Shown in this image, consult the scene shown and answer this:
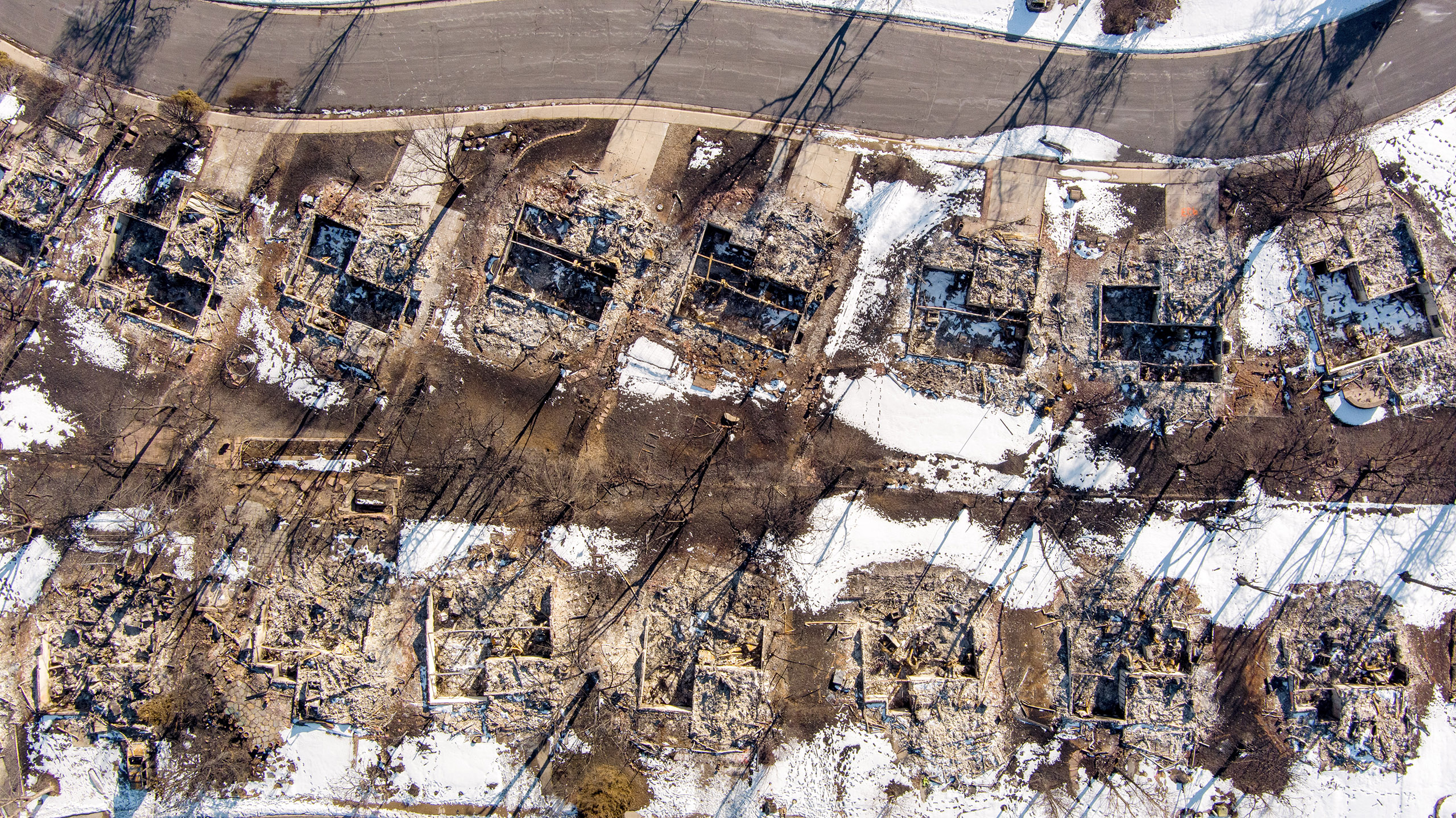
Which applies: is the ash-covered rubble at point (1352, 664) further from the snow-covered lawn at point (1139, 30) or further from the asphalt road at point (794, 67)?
the snow-covered lawn at point (1139, 30)

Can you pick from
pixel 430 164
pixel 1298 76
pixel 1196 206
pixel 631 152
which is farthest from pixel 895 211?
pixel 430 164

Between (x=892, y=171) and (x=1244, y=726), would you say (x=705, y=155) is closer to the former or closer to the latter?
(x=892, y=171)

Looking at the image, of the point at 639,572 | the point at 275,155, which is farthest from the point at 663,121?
the point at 639,572

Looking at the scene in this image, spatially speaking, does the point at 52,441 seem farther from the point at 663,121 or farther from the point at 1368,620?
the point at 1368,620

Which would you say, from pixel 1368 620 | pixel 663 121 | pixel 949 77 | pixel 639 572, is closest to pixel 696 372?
pixel 639 572

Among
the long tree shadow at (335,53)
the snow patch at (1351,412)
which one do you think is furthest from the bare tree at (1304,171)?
the long tree shadow at (335,53)

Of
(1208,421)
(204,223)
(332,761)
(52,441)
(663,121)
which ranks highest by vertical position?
(663,121)

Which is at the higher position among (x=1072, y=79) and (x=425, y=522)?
(x=1072, y=79)
